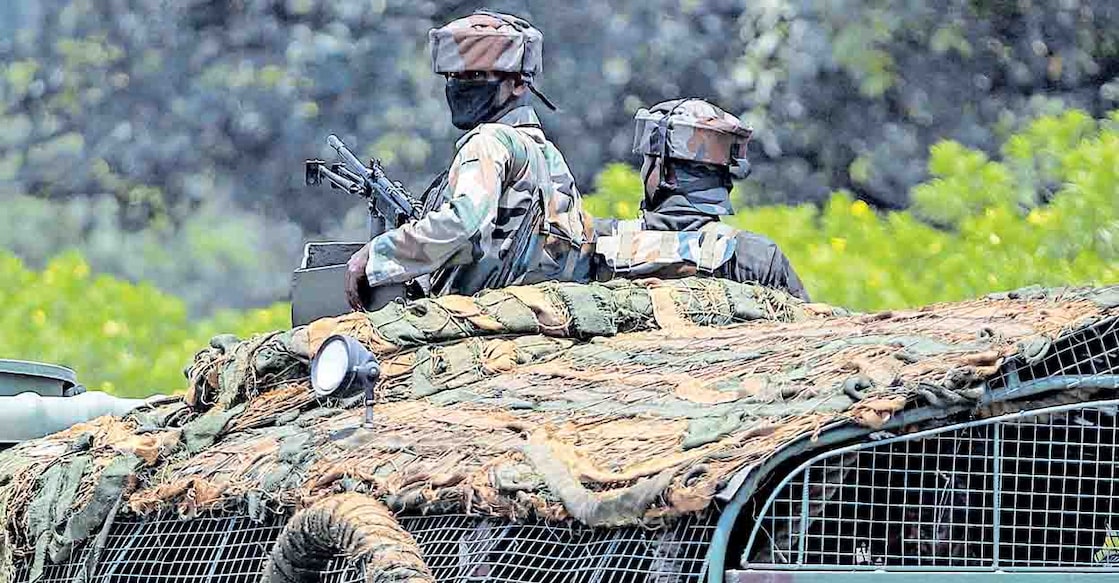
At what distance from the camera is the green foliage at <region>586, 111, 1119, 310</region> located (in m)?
16.8

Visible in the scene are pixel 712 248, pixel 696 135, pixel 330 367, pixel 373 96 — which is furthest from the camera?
pixel 373 96

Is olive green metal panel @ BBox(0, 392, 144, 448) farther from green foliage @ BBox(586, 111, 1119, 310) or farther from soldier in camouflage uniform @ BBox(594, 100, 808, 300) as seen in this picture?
green foliage @ BBox(586, 111, 1119, 310)

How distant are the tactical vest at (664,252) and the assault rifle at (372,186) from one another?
29.8 inches

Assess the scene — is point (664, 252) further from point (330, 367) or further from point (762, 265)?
point (330, 367)

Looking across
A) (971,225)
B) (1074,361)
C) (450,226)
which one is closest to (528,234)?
(450,226)

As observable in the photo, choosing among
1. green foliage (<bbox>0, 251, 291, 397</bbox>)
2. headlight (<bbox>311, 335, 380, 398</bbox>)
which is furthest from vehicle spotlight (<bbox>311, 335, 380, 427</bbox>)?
green foliage (<bbox>0, 251, 291, 397</bbox>)

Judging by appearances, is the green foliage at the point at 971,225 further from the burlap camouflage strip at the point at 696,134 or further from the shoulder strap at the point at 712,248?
the shoulder strap at the point at 712,248

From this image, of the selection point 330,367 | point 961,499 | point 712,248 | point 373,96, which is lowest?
point 373,96

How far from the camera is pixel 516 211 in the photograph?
8.31 m

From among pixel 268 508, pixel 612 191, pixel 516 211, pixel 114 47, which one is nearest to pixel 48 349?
pixel 114 47

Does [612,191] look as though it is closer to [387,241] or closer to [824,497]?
[387,241]

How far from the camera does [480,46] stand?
847 cm

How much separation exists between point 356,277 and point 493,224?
0.52 m

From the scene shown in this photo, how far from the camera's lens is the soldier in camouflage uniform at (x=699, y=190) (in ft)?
31.0
